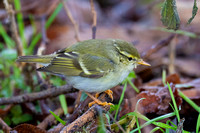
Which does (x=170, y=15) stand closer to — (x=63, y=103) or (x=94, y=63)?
(x=94, y=63)

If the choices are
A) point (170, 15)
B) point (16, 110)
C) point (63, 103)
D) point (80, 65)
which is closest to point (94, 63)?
point (80, 65)

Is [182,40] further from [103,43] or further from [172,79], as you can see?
[103,43]

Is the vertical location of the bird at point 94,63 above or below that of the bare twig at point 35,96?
above

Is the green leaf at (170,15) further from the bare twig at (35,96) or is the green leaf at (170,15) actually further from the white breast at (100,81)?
the bare twig at (35,96)

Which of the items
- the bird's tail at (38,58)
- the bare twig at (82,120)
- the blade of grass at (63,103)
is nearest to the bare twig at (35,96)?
the blade of grass at (63,103)

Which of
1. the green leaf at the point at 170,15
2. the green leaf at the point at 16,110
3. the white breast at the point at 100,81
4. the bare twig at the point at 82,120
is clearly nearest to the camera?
the bare twig at the point at 82,120

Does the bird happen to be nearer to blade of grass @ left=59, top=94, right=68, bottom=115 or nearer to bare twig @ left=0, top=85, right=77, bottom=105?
bare twig @ left=0, top=85, right=77, bottom=105

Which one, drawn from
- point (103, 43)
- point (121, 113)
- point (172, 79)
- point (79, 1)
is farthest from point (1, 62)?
point (79, 1)

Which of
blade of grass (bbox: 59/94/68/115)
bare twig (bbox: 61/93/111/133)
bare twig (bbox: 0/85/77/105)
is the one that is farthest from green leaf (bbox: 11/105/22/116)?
bare twig (bbox: 61/93/111/133)
